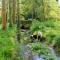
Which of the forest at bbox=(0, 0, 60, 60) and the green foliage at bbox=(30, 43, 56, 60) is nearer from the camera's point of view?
the forest at bbox=(0, 0, 60, 60)

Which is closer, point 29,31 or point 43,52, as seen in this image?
point 43,52

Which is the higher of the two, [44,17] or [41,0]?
[41,0]

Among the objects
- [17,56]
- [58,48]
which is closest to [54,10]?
[58,48]

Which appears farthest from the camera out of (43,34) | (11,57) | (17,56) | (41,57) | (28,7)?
(28,7)

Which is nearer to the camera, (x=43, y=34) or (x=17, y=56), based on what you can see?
(x=17, y=56)

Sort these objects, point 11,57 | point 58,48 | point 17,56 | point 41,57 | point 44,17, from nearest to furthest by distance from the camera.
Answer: point 11,57, point 17,56, point 41,57, point 58,48, point 44,17

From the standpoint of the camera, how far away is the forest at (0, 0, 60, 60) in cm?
855

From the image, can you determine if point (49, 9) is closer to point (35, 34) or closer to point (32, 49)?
point (35, 34)

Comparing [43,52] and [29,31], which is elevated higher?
[43,52]

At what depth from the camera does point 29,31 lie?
20.0 metres

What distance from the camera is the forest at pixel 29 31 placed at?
855 cm

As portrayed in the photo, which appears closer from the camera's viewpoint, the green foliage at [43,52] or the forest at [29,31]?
the forest at [29,31]

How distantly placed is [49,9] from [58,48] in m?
11.7

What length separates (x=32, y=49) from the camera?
12.4 m
